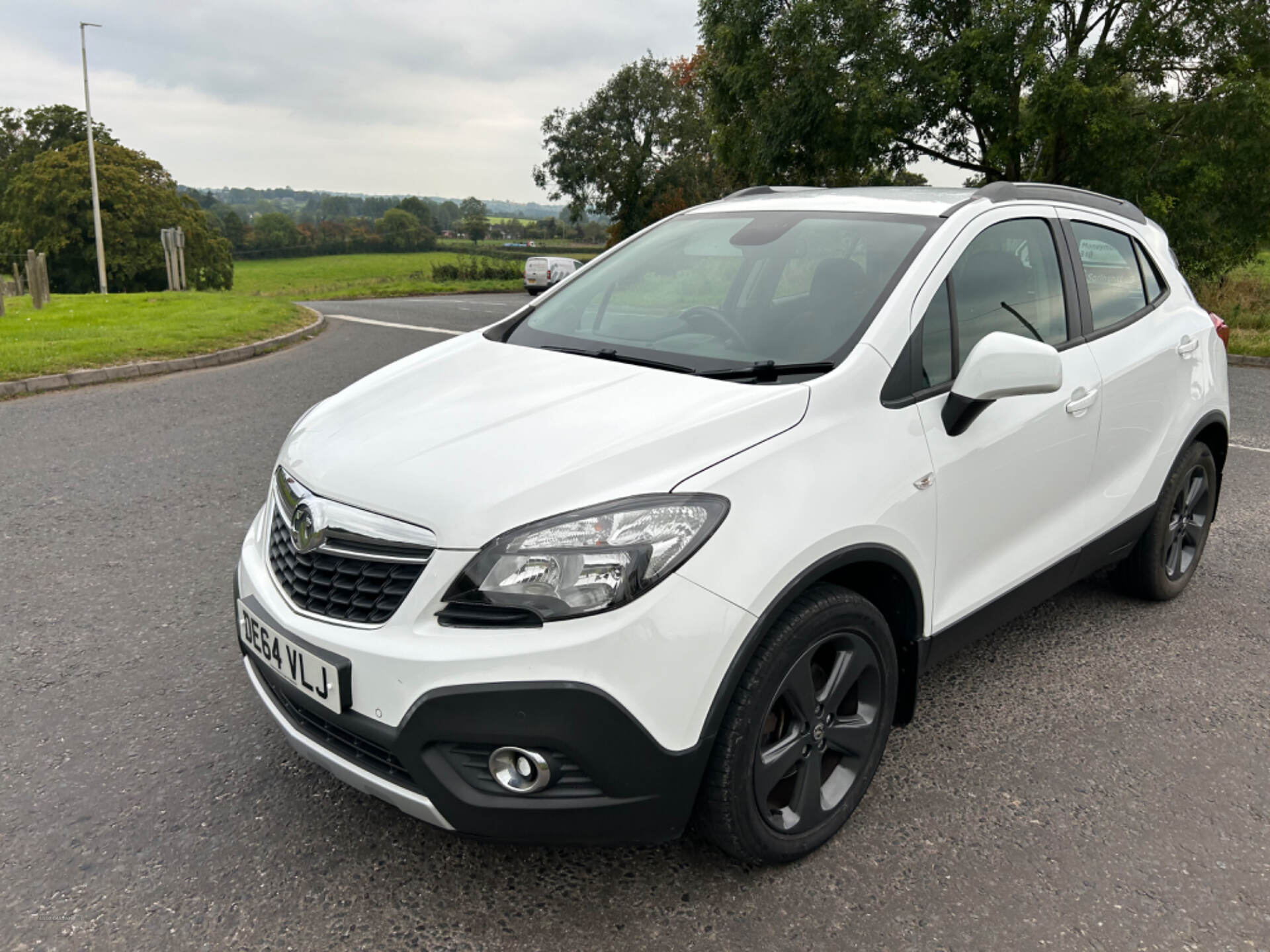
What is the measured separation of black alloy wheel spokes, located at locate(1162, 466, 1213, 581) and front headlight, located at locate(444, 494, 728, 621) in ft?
9.46

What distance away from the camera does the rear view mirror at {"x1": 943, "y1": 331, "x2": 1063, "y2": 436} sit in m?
2.56

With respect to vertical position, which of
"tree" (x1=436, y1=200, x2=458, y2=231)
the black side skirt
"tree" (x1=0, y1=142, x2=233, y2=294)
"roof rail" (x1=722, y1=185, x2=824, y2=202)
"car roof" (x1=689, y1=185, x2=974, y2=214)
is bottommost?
the black side skirt

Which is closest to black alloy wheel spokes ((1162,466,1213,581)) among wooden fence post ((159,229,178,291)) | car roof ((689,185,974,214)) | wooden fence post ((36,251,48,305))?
car roof ((689,185,974,214))

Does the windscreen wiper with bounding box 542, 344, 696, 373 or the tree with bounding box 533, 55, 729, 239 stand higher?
the tree with bounding box 533, 55, 729, 239

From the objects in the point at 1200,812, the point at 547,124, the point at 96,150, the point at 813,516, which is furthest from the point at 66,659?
the point at 96,150

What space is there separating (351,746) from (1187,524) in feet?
12.1

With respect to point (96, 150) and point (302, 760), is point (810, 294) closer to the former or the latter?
point (302, 760)

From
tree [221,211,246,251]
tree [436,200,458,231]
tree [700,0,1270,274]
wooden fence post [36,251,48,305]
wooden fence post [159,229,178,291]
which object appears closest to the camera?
tree [700,0,1270,274]

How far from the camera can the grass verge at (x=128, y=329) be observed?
33.8 ft

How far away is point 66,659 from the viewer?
11.6ft

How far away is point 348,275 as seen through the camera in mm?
69875

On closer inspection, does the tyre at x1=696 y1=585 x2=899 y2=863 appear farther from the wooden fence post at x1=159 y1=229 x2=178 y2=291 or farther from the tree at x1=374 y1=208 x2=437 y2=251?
the tree at x1=374 y1=208 x2=437 y2=251

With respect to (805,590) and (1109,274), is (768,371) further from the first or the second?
(1109,274)

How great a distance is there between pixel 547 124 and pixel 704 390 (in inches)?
1904
